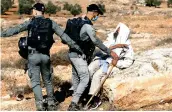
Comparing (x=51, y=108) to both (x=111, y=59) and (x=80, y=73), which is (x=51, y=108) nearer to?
(x=80, y=73)

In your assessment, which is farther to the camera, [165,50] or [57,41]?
[57,41]

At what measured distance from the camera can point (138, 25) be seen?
27.0 metres

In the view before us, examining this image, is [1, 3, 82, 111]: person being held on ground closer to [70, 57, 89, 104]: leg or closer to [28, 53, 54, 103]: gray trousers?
[28, 53, 54, 103]: gray trousers

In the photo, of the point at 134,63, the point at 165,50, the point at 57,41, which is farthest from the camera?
the point at 57,41

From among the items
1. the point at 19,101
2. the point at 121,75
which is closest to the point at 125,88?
the point at 121,75

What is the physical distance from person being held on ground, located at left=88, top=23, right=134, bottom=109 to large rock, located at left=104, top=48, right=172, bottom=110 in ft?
0.54

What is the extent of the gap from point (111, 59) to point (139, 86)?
0.76 meters

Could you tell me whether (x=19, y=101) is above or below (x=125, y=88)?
below

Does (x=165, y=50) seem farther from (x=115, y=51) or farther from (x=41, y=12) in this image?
(x=41, y=12)

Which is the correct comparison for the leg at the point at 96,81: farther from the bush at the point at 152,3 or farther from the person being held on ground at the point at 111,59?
the bush at the point at 152,3

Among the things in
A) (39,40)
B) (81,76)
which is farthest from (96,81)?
(39,40)

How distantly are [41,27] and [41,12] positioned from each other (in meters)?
0.29

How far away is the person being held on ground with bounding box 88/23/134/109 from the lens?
23.9 feet

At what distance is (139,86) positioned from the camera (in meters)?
7.04
